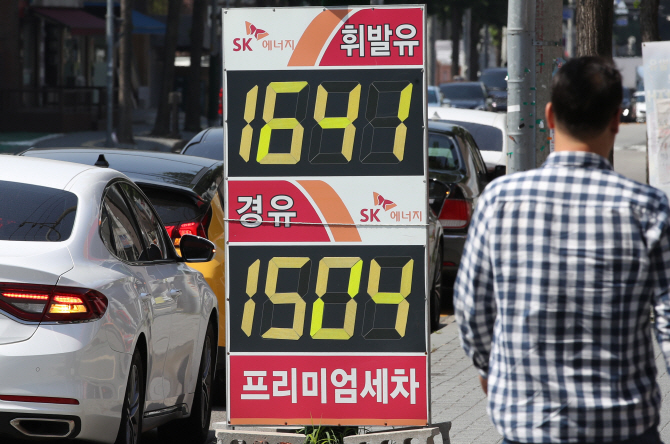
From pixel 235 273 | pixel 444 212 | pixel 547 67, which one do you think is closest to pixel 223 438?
pixel 235 273

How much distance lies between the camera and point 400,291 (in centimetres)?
533

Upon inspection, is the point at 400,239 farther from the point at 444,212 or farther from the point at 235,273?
the point at 444,212

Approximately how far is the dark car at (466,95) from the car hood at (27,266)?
3381cm

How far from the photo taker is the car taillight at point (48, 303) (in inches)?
177

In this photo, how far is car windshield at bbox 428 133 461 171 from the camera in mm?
12031

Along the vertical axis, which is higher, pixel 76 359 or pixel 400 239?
pixel 400 239

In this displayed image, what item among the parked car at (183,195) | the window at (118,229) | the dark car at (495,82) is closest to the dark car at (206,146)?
the parked car at (183,195)

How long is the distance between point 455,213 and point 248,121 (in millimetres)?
6471

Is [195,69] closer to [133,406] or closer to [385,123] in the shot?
[385,123]

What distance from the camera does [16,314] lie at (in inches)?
177

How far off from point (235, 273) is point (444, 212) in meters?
6.45

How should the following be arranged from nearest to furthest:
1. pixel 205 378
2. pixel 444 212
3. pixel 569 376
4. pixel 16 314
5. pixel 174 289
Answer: pixel 569 376 → pixel 16 314 → pixel 174 289 → pixel 205 378 → pixel 444 212

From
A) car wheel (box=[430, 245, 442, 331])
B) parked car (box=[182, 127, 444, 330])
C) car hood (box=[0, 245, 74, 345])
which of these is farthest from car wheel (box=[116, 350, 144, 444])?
car wheel (box=[430, 245, 442, 331])

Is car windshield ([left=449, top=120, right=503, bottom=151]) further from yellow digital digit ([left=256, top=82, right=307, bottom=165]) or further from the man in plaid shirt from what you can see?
the man in plaid shirt
